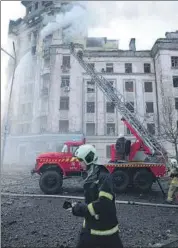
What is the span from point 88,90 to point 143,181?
20.8 metres

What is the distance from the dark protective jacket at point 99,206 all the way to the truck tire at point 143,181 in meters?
6.43

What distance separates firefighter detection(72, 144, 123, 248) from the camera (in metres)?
2.67

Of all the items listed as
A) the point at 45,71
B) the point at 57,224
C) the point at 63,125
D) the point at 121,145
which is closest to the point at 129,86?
the point at 63,125

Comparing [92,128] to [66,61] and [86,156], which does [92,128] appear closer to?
[66,61]

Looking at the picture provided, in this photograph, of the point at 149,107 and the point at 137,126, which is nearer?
the point at 137,126

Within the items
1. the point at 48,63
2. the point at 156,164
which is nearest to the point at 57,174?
the point at 156,164

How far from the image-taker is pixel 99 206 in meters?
2.63

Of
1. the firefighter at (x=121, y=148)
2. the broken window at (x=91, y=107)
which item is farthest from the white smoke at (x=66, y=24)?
the firefighter at (x=121, y=148)

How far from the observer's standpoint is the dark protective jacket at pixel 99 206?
266 cm

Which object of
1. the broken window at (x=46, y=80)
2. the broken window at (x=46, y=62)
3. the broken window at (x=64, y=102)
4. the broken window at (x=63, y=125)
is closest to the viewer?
the broken window at (x=63, y=125)

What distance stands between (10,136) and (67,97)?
8.84 m

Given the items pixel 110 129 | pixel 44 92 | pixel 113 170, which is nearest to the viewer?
pixel 113 170

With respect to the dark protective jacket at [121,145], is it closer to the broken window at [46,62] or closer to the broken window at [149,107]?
the broken window at [149,107]

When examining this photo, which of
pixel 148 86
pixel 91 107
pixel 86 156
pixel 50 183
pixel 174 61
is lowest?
pixel 50 183
